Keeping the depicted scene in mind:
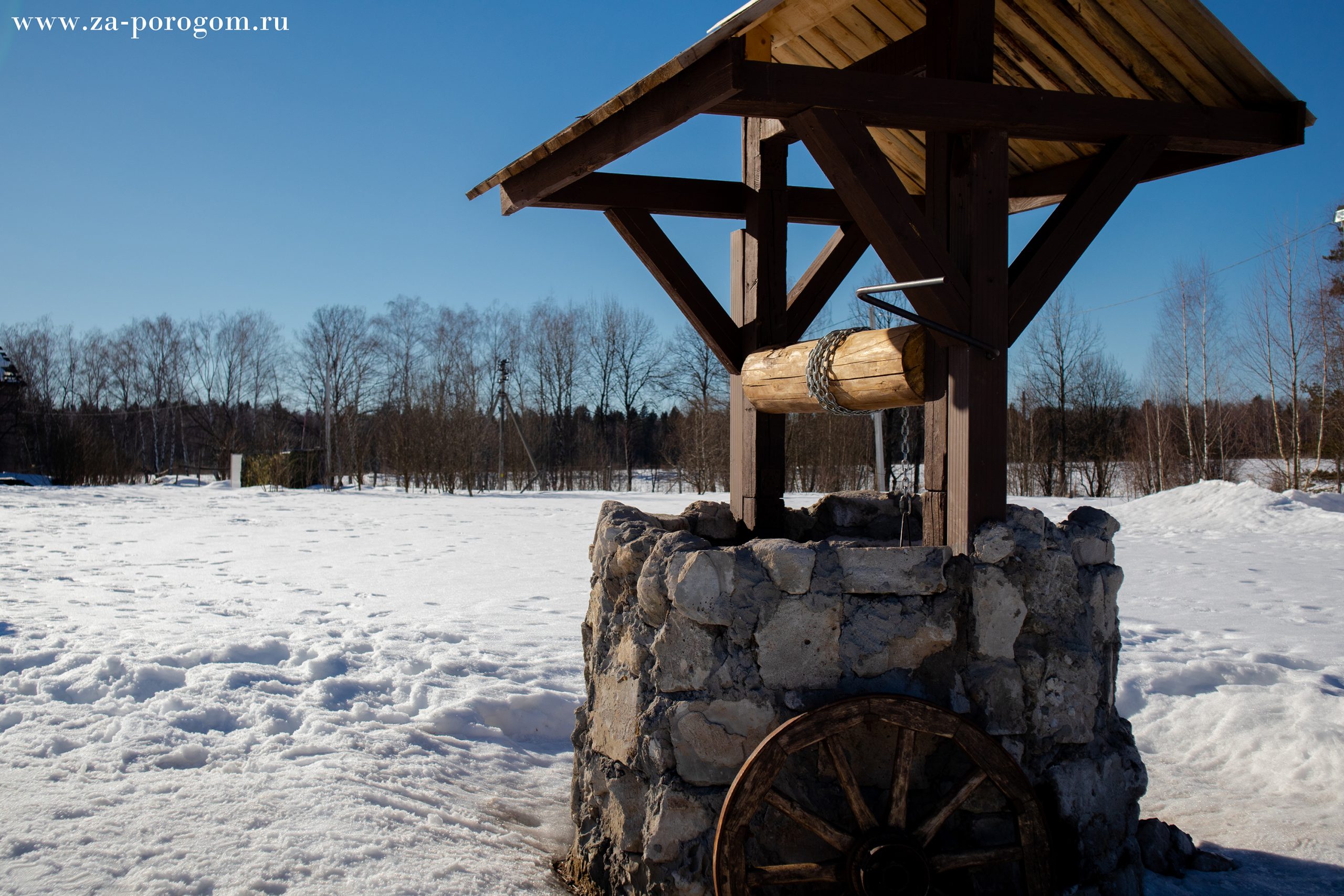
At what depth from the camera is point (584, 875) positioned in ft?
10.8

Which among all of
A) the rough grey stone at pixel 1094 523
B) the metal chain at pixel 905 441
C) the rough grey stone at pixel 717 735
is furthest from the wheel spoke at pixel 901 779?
the metal chain at pixel 905 441

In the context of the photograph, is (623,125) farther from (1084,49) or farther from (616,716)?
(616,716)

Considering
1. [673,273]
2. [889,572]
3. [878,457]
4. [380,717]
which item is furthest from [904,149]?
[878,457]

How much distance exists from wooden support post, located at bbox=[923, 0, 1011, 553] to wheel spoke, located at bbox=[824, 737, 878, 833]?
0.82 meters

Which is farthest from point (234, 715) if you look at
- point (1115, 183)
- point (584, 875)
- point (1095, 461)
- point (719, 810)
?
point (1095, 461)

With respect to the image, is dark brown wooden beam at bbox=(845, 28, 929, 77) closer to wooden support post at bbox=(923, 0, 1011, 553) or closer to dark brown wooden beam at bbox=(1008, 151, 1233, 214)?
wooden support post at bbox=(923, 0, 1011, 553)

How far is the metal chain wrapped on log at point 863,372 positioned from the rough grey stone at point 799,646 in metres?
0.84

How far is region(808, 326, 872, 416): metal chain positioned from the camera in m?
3.52

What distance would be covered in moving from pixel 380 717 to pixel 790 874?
300cm

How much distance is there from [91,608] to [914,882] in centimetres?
668

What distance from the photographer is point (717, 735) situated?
9.58ft

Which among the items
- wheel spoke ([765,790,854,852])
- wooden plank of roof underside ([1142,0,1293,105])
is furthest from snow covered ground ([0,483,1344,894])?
wooden plank of roof underside ([1142,0,1293,105])

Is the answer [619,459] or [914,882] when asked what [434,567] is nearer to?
[914,882]

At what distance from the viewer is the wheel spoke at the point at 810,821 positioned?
8.91 ft
